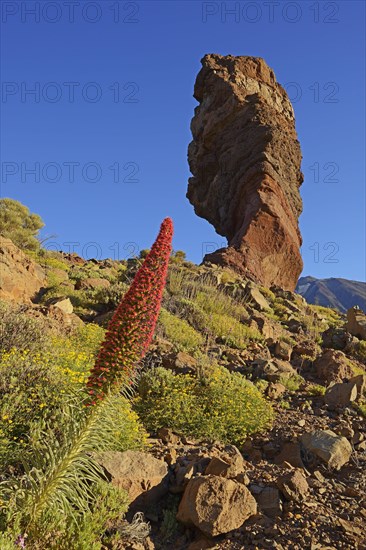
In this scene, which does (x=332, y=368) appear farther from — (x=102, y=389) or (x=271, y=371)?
(x=102, y=389)

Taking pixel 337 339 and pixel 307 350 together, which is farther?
pixel 337 339

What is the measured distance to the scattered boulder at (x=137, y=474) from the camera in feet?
13.6

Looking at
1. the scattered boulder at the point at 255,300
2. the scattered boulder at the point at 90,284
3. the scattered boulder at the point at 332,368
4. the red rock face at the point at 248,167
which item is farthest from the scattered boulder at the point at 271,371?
the red rock face at the point at 248,167

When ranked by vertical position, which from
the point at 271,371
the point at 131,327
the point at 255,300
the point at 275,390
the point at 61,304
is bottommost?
the point at 131,327

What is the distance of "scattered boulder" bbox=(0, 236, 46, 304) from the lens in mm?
10094

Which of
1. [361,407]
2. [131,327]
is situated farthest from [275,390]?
[131,327]

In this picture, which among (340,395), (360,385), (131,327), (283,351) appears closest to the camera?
(131,327)

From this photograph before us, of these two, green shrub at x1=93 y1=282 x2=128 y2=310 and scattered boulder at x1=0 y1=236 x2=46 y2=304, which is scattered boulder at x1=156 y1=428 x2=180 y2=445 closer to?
scattered boulder at x1=0 y1=236 x2=46 y2=304

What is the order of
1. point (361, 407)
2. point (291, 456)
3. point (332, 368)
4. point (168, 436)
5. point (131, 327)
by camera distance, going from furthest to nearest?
point (332, 368) < point (361, 407) < point (168, 436) < point (291, 456) < point (131, 327)

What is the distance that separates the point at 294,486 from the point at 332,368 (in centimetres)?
525

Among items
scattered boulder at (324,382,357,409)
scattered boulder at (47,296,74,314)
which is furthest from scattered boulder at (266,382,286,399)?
scattered boulder at (47,296,74,314)

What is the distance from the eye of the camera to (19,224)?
65.7 ft

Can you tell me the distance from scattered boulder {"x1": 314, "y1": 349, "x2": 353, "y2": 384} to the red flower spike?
6991 mm

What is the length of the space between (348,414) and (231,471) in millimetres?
3372
